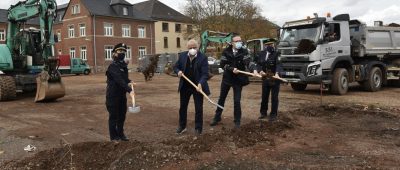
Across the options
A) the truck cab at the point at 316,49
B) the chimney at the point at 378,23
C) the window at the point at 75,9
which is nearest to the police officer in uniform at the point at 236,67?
the truck cab at the point at 316,49

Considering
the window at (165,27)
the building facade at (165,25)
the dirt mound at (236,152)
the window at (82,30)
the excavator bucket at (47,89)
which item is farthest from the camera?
the window at (165,27)

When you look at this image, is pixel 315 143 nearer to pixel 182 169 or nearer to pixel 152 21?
pixel 182 169

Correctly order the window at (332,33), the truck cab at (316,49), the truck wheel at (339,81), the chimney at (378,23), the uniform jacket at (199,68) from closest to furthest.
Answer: the uniform jacket at (199,68) < the truck cab at (316,49) < the window at (332,33) < the truck wheel at (339,81) < the chimney at (378,23)

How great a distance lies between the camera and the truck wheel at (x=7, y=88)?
563 inches

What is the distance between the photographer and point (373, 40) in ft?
52.1

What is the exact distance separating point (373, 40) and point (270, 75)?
28.8 feet

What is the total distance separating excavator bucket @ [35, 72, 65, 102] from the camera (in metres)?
13.5

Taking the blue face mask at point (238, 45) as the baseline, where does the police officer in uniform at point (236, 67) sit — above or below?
below

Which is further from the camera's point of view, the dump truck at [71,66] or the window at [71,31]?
the window at [71,31]

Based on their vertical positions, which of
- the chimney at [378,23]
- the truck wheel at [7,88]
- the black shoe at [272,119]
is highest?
the chimney at [378,23]

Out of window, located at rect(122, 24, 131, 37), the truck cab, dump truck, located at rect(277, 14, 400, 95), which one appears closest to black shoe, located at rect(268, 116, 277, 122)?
dump truck, located at rect(277, 14, 400, 95)

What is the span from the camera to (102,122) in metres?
9.64

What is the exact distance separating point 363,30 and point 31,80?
39.2 feet

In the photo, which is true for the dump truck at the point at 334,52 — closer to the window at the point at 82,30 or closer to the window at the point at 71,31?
the window at the point at 82,30
